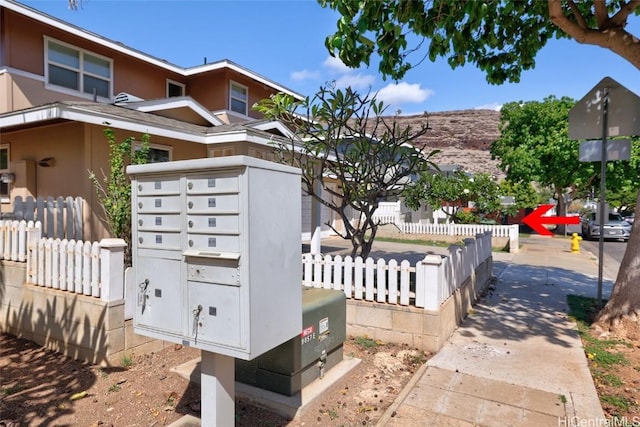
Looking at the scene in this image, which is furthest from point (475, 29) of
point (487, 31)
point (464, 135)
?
point (464, 135)

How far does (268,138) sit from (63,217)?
4684 mm

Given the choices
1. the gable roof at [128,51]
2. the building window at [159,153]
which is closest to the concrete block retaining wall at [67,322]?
the building window at [159,153]

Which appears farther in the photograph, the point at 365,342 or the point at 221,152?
the point at 221,152

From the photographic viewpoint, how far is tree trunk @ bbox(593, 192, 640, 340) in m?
4.94

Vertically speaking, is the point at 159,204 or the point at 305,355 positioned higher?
the point at 159,204

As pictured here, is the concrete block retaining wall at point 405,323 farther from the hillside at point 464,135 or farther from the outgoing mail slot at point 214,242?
the hillside at point 464,135

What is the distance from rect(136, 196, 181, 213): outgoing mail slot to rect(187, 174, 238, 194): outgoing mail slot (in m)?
0.15

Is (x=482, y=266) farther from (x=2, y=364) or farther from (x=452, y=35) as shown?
(x=2, y=364)

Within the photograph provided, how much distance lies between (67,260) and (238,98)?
10.9 metres

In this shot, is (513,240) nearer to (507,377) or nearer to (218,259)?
(507,377)

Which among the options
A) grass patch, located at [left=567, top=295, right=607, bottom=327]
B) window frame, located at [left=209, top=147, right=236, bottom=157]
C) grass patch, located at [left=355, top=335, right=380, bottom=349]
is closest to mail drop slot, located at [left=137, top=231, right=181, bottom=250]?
grass patch, located at [left=355, top=335, right=380, bottom=349]

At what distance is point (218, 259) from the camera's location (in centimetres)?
224

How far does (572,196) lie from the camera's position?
90.8 feet
